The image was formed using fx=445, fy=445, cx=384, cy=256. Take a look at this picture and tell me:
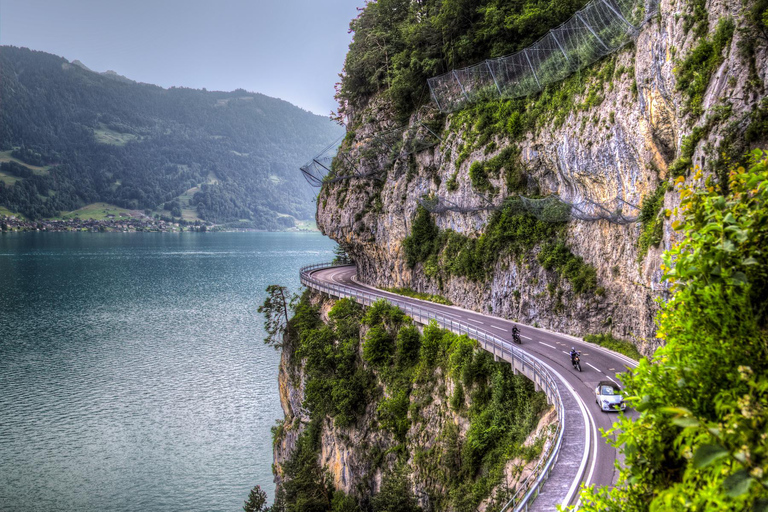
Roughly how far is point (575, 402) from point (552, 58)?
23206 mm

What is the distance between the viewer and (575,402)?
56.3ft

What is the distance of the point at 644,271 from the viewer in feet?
68.4

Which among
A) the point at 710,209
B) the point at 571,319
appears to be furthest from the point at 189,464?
the point at 710,209

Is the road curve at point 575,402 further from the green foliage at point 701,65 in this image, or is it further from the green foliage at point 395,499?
the green foliage at point 701,65

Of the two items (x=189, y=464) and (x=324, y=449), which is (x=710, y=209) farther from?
(x=189, y=464)

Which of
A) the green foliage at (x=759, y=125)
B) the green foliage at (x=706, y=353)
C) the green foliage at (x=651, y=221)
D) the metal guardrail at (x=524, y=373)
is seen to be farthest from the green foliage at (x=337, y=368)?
the green foliage at (x=706, y=353)

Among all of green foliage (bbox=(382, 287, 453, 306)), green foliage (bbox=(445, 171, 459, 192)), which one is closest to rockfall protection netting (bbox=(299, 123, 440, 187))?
green foliage (bbox=(445, 171, 459, 192))

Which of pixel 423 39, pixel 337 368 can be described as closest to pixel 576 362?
pixel 337 368

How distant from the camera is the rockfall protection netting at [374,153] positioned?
4219 centimetres

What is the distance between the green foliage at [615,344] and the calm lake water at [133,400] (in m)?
28.5

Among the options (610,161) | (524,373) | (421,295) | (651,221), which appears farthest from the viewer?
(421,295)

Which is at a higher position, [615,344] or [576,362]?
[615,344]

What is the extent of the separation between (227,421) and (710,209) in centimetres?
4668

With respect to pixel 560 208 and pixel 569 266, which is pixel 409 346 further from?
pixel 560 208
